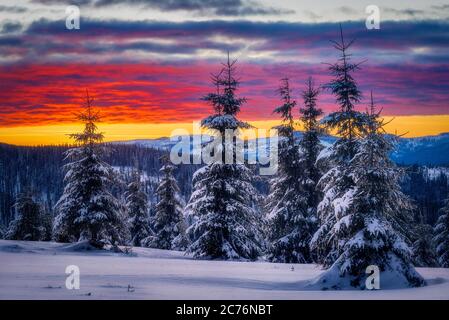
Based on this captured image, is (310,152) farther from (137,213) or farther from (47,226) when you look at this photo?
(47,226)

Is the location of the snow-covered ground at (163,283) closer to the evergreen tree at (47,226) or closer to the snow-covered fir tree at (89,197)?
the snow-covered fir tree at (89,197)

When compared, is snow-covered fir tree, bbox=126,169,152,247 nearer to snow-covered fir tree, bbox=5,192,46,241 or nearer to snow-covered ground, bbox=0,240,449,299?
snow-covered fir tree, bbox=5,192,46,241

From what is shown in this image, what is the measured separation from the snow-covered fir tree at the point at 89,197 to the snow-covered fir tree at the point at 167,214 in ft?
50.8

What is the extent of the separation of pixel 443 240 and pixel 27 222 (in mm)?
43113

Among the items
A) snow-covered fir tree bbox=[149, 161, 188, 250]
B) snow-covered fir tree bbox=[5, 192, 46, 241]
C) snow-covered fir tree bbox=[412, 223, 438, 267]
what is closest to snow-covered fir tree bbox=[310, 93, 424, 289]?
snow-covered fir tree bbox=[149, 161, 188, 250]

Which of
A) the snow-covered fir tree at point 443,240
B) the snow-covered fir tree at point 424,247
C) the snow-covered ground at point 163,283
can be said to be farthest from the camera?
the snow-covered fir tree at point 424,247

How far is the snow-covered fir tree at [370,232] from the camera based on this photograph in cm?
1522

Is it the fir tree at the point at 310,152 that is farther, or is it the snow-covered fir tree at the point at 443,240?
the snow-covered fir tree at the point at 443,240

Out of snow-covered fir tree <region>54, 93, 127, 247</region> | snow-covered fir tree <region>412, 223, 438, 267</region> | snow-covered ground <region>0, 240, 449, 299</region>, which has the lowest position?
snow-covered fir tree <region>412, 223, 438, 267</region>

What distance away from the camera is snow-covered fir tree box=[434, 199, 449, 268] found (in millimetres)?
45281

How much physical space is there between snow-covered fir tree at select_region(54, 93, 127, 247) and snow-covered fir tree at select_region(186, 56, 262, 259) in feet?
16.6

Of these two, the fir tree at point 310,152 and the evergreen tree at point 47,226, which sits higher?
the fir tree at point 310,152

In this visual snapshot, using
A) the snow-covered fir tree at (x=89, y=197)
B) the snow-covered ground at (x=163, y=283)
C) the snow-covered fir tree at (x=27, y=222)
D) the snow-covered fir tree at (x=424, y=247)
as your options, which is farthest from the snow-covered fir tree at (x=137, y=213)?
the snow-covered ground at (x=163, y=283)
